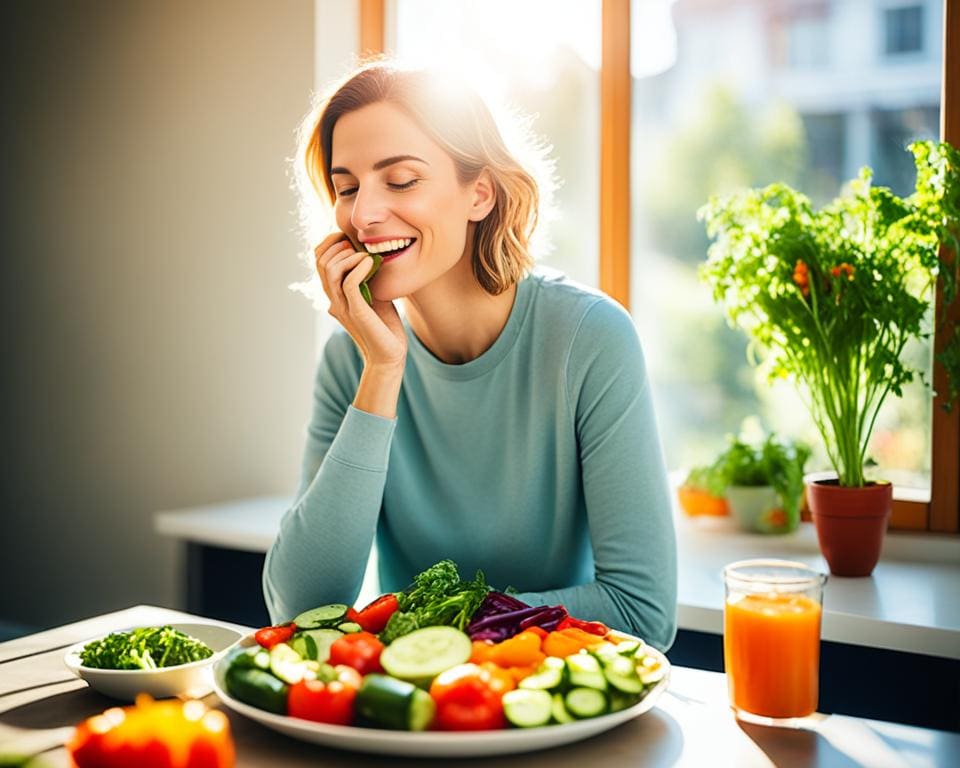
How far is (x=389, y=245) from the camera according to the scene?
141cm

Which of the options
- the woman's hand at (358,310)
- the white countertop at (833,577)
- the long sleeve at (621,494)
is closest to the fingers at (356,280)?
the woman's hand at (358,310)

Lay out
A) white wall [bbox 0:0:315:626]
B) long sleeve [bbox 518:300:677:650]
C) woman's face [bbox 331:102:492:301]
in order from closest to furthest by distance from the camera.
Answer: long sleeve [bbox 518:300:677:650]
woman's face [bbox 331:102:492:301]
white wall [bbox 0:0:315:626]

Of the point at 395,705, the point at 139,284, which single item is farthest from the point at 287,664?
the point at 139,284

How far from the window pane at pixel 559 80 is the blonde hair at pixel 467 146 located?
93cm

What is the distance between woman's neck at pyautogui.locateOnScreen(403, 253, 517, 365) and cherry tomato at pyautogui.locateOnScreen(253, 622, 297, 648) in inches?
24.9

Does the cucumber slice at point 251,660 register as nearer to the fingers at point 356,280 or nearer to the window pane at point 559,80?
the fingers at point 356,280

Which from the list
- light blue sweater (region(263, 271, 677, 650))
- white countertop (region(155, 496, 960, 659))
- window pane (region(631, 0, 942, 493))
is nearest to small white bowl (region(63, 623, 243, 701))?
light blue sweater (region(263, 271, 677, 650))

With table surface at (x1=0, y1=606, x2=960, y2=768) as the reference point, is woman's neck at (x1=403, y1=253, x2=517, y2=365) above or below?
above

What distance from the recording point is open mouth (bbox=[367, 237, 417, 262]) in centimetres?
141

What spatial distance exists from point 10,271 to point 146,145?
74 centimetres

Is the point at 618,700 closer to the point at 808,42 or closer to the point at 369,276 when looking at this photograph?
the point at 369,276

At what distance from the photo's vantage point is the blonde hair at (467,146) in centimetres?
142

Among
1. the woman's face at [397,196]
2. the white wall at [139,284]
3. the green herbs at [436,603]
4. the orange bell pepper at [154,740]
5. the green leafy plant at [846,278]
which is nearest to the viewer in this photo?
the orange bell pepper at [154,740]

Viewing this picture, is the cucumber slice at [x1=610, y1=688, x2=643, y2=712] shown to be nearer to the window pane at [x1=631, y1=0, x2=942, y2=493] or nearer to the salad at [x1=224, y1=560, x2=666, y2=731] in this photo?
the salad at [x1=224, y1=560, x2=666, y2=731]
